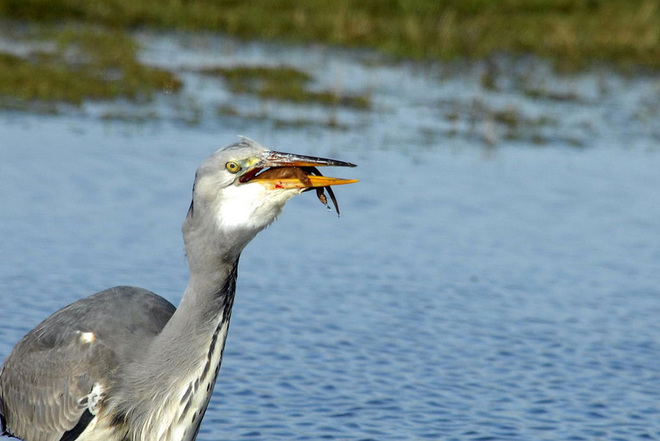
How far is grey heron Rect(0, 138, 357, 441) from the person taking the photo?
538cm

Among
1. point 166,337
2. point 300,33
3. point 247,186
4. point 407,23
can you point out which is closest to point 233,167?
point 247,186

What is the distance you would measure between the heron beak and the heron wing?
3.56ft

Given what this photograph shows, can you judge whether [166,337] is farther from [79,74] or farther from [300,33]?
[300,33]

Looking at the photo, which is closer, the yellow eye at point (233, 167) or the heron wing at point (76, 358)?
the yellow eye at point (233, 167)

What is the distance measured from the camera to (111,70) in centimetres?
2005

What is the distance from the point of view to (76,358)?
580cm

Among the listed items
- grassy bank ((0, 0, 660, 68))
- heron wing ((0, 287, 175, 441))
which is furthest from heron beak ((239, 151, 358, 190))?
grassy bank ((0, 0, 660, 68))

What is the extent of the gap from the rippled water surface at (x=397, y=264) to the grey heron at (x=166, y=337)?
6.36 feet

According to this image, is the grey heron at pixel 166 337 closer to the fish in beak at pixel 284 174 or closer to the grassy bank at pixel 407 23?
Result: the fish in beak at pixel 284 174

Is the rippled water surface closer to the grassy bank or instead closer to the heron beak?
the heron beak

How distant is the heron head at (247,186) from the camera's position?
532 centimetres

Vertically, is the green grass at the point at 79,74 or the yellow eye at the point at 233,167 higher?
the yellow eye at the point at 233,167

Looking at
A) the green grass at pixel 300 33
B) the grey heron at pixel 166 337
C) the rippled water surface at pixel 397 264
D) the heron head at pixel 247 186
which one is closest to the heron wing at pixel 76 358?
the grey heron at pixel 166 337

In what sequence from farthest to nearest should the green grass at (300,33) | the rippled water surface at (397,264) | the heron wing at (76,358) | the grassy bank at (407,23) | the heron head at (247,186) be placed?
the grassy bank at (407,23), the green grass at (300,33), the rippled water surface at (397,264), the heron wing at (76,358), the heron head at (247,186)
